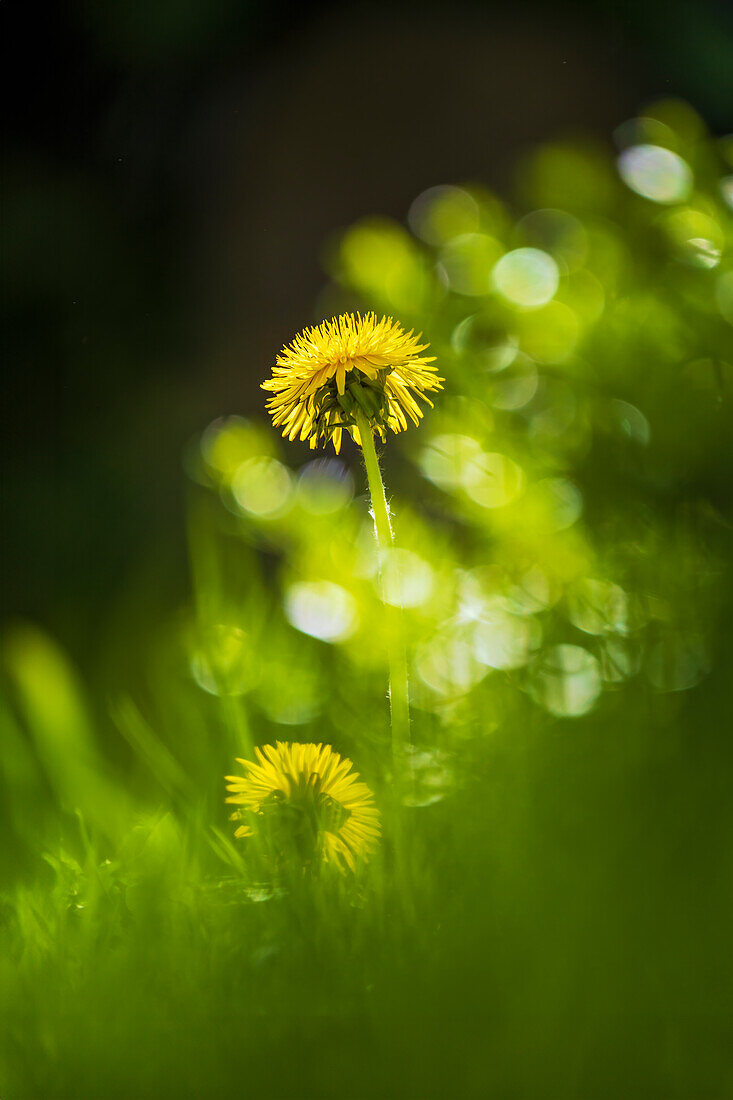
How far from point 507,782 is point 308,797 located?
0.06m

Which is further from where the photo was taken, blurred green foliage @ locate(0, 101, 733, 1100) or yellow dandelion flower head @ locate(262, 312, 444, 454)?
yellow dandelion flower head @ locate(262, 312, 444, 454)

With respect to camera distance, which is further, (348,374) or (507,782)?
(348,374)

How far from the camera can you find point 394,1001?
82mm

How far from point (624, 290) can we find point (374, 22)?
99 centimetres

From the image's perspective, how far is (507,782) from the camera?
9 cm

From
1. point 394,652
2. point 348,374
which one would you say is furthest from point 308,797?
point 348,374

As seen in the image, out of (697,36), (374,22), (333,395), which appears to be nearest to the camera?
(333,395)

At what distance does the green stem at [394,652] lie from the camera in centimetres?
12

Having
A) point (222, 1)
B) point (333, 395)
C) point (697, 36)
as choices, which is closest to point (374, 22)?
point (222, 1)

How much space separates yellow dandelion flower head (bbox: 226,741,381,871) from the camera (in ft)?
0.42

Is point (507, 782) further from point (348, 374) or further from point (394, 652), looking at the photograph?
point (348, 374)

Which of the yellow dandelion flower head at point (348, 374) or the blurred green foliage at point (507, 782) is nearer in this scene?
the blurred green foliage at point (507, 782)

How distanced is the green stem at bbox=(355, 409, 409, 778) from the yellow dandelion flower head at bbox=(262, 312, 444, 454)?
0.02 m

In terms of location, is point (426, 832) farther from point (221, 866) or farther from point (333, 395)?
point (333, 395)
